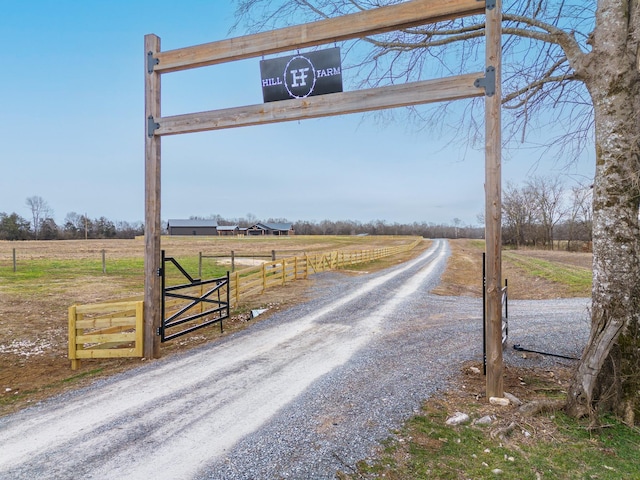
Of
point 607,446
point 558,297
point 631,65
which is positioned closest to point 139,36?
point 631,65

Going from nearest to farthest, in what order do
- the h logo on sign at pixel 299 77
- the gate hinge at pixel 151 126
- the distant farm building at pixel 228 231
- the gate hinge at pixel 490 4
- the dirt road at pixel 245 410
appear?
the dirt road at pixel 245 410 < the gate hinge at pixel 490 4 < the h logo on sign at pixel 299 77 < the gate hinge at pixel 151 126 < the distant farm building at pixel 228 231

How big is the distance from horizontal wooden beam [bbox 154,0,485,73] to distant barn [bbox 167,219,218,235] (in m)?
86.0

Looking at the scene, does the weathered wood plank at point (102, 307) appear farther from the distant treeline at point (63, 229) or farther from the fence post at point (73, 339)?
the distant treeline at point (63, 229)

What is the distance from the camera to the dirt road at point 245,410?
262cm

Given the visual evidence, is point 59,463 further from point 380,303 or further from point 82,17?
point 82,17

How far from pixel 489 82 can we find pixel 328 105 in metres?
1.80

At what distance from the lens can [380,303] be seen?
9625 millimetres

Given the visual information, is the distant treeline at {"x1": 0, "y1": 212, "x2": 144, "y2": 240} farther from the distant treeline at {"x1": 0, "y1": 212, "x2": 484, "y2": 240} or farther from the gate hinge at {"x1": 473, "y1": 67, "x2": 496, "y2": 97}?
the gate hinge at {"x1": 473, "y1": 67, "x2": 496, "y2": 97}

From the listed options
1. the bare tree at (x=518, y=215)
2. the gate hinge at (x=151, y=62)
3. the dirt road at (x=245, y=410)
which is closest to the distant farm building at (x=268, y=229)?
the bare tree at (x=518, y=215)

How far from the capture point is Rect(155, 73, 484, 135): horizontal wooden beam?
148 inches

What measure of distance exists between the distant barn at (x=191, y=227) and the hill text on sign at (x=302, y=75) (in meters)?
86.9

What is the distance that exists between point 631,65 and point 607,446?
3.33 m

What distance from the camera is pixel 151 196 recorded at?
519 cm

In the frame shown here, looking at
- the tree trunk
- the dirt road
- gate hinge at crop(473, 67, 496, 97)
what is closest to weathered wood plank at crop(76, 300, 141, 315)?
the dirt road
